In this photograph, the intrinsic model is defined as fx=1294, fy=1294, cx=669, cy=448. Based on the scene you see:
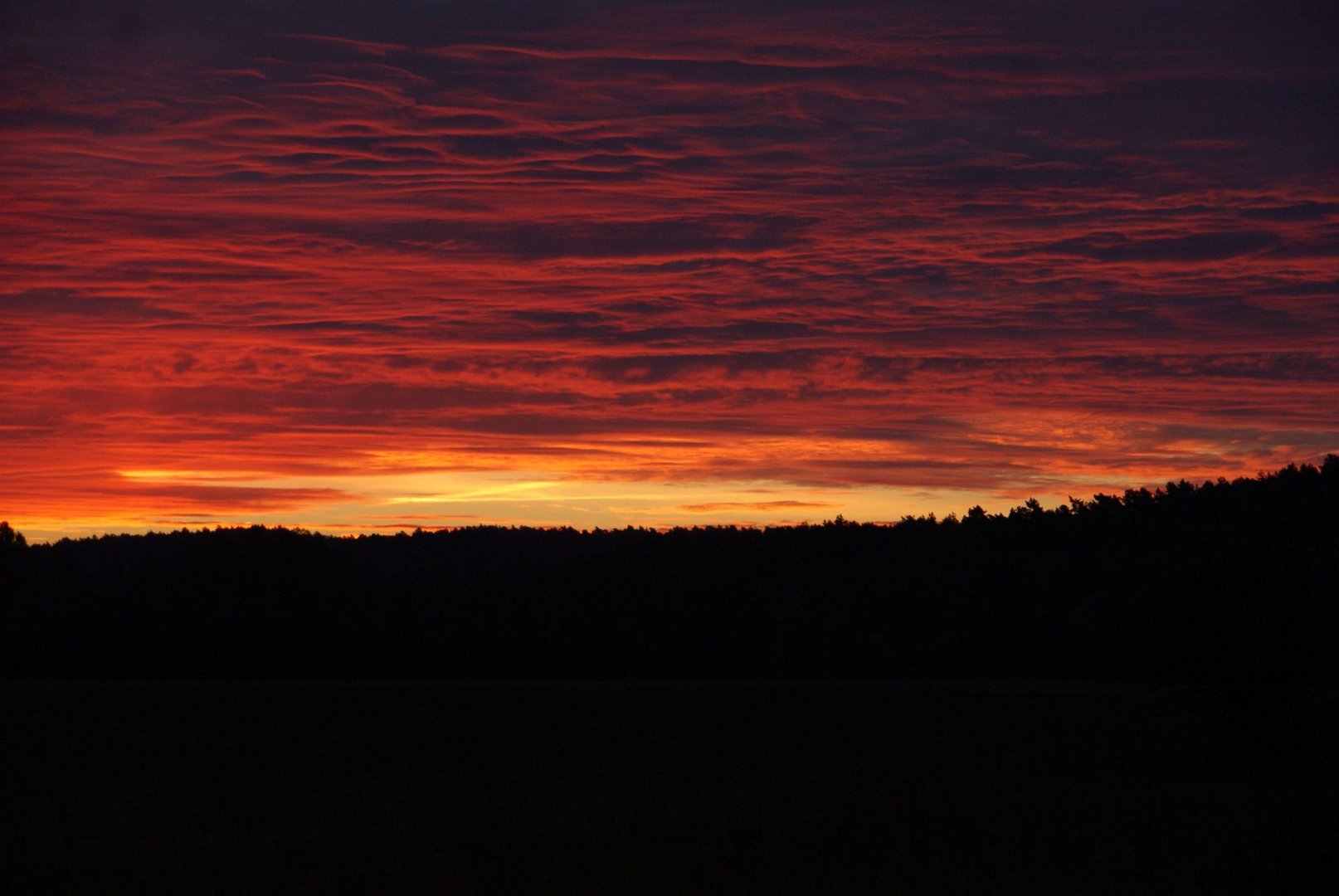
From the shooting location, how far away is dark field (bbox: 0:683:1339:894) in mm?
14625

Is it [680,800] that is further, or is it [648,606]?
[648,606]

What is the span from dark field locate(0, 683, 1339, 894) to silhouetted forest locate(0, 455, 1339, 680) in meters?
40.0

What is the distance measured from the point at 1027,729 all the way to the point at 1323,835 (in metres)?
35.1

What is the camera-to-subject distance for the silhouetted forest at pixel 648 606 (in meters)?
99.2

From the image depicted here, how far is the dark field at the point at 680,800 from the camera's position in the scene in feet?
48.0

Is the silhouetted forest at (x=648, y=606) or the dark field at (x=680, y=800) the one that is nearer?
the dark field at (x=680, y=800)

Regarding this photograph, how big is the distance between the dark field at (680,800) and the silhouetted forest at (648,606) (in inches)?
1573

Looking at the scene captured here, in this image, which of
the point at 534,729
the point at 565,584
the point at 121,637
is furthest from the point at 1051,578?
the point at 121,637

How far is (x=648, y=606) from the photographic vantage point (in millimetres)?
109062

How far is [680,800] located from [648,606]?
8788 centimetres

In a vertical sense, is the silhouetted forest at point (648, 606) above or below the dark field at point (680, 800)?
above

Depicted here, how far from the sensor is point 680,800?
848 inches

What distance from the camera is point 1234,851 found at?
15445 millimetres

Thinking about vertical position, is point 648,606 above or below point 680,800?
above
